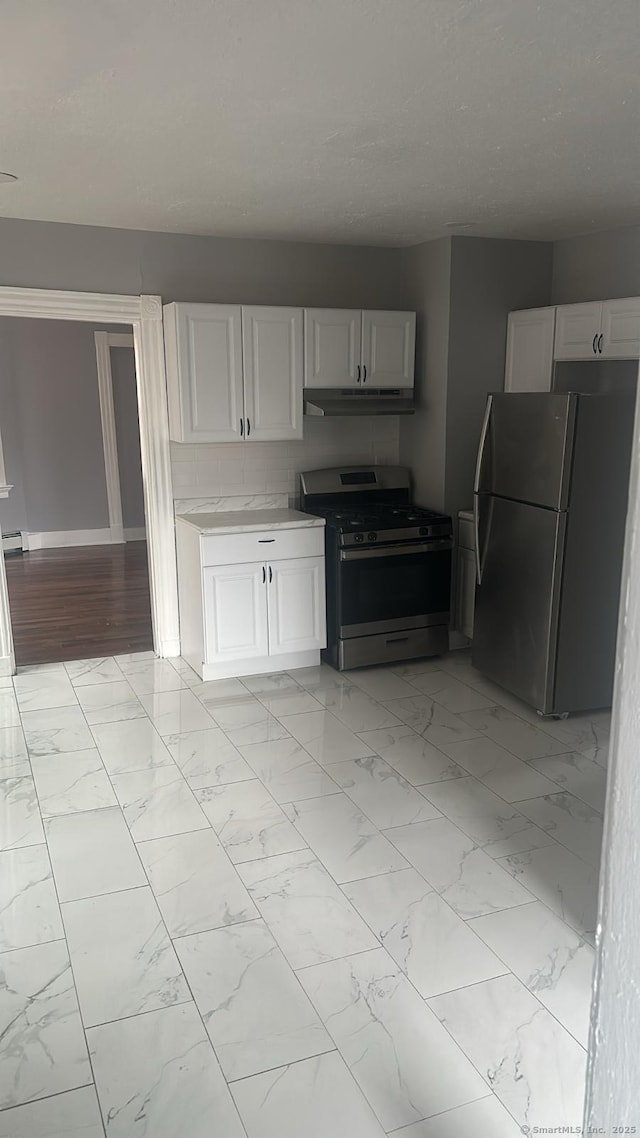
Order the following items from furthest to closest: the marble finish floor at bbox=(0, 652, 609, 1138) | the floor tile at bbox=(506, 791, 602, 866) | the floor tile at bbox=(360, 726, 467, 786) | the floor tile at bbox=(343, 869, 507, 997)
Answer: the floor tile at bbox=(360, 726, 467, 786) → the floor tile at bbox=(506, 791, 602, 866) → the floor tile at bbox=(343, 869, 507, 997) → the marble finish floor at bbox=(0, 652, 609, 1138)

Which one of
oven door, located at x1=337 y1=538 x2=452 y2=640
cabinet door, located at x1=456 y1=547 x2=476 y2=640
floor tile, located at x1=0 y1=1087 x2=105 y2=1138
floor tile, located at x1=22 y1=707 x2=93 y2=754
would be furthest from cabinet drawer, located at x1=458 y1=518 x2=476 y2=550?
floor tile, located at x1=0 y1=1087 x2=105 y2=1138

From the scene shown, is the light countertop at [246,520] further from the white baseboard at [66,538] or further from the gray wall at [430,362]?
the white baseboard at [66,538]

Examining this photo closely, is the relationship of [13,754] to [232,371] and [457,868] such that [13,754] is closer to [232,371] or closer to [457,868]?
[457,868]

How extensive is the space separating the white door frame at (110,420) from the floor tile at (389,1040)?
6591 millimetres

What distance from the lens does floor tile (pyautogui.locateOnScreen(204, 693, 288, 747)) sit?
12.6 feet

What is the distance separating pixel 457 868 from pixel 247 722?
1523 mm

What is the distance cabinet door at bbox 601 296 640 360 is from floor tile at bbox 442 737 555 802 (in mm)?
2032

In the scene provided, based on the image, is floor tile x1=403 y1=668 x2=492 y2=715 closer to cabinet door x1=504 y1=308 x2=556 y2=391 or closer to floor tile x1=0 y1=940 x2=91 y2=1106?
cabinet door x1=504 y1=308 x2=556 y2=391

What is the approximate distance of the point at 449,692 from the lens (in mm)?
4395

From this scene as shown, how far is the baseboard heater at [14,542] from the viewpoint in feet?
26.0

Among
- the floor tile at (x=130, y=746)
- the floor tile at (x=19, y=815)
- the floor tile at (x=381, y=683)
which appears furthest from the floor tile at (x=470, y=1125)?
the floor tile at (x=381, y=683)

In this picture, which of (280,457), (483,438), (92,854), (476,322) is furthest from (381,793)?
(476,322)

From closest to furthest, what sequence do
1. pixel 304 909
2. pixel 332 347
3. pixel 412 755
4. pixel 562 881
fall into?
pixel 304 909, pixel 562 881, pixel 412 755, pixel 332 347

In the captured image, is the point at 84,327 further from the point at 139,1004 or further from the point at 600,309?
the point at 139,1004
